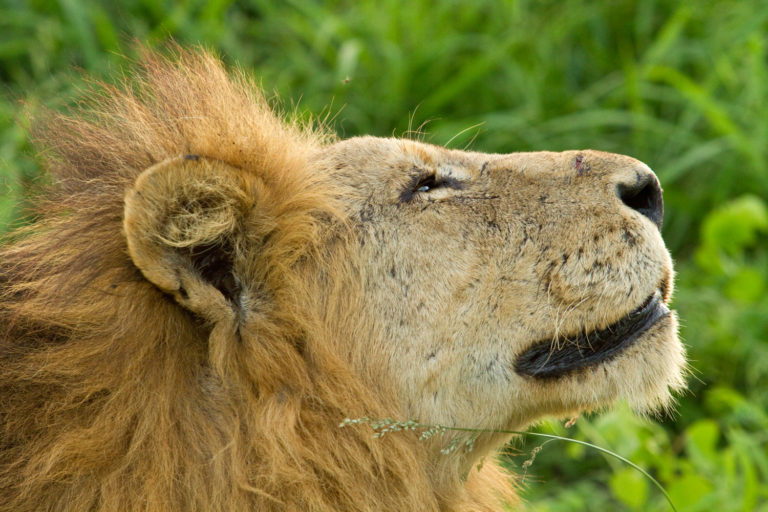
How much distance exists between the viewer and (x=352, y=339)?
2326mm

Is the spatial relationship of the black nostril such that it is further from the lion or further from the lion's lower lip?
the lion's lower lip

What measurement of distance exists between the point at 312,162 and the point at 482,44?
2783mm

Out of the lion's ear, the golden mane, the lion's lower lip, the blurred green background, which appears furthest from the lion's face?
the blurred green background

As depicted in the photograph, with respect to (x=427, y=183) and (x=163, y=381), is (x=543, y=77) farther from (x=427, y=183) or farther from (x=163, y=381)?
(x=163, y=381)

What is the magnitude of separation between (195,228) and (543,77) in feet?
10.7

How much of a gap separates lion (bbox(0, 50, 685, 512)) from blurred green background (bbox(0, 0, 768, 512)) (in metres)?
1.93

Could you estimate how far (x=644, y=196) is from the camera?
2506mm

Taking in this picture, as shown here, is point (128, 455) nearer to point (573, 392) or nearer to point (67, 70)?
point (573, 392)

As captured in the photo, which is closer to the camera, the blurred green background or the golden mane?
the golden mane

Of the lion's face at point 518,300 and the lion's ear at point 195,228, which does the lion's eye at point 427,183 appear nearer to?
the lion's face at point 518,300

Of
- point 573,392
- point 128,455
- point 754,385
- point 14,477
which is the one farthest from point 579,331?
point 754,385

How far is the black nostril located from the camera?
96.9 inches

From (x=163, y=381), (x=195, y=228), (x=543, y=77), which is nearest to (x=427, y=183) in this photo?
(x=195, y=228)

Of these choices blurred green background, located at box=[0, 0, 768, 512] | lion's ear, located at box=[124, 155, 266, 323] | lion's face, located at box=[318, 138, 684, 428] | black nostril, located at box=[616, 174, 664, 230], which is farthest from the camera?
blurred green background, located at box=[0, 0, 768, 512]
